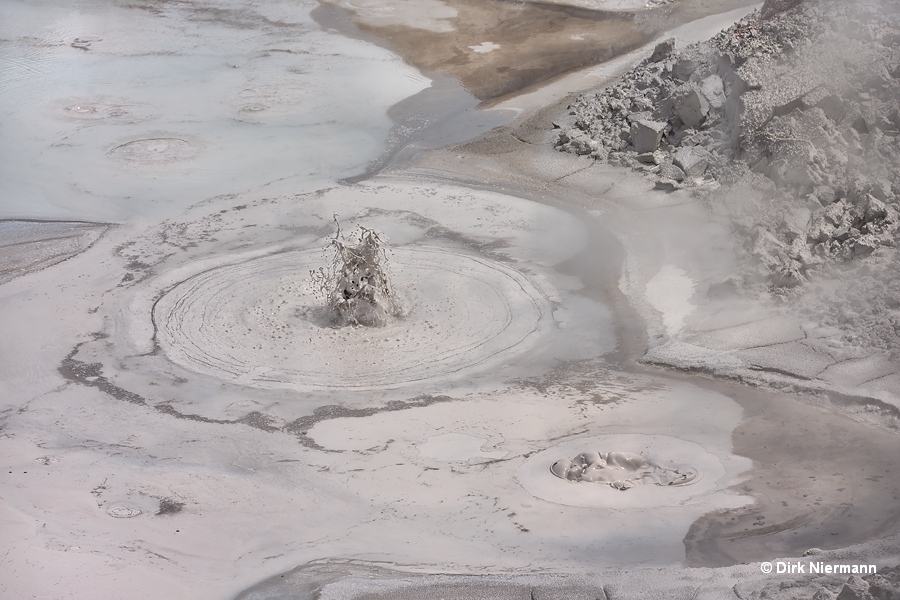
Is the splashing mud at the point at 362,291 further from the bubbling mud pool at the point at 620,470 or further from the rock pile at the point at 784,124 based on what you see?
the rock pile at the point at 784,124

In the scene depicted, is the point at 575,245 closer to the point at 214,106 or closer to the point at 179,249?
the point at 179,249

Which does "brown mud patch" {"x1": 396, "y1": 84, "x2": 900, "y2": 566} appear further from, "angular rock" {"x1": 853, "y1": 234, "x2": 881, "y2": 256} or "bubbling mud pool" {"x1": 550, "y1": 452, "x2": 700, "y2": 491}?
"angular rock" {"x1": 853, "y1": 234, "x2": 881, "y2": 256}

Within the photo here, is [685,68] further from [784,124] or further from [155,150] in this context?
[155,150]

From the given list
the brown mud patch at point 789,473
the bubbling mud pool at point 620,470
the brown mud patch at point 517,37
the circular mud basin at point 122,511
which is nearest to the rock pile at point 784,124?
the brown mud patch at point 789,473

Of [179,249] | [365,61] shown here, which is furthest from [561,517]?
[365,61]

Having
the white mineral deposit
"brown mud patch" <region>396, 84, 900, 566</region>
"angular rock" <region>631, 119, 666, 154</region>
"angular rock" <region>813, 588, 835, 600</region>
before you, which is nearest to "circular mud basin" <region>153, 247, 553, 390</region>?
the white mineral deposit

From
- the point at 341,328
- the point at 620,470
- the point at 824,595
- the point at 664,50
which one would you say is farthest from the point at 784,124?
the point at 824,595
